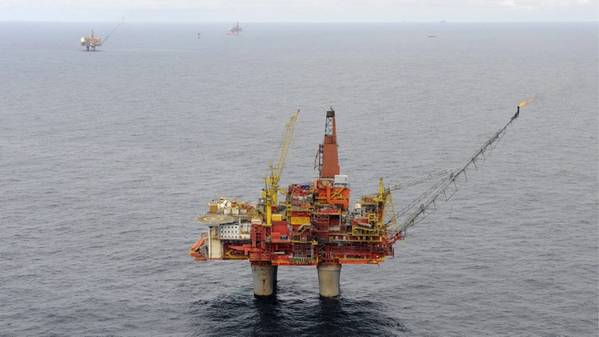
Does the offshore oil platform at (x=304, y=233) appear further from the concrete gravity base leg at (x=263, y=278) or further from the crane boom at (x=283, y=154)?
the crane boom at (x=283, y=154)

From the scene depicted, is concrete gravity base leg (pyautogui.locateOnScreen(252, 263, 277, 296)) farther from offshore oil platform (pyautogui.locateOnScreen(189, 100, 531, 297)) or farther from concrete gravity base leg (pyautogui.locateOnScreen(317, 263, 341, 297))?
concrete gravity base leg (pyautogui.locateOnScreen(317, 263, 341, 297))

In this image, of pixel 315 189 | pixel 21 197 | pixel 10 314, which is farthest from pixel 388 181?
pixel 10 314

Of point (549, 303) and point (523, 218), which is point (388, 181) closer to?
point (523, 218)

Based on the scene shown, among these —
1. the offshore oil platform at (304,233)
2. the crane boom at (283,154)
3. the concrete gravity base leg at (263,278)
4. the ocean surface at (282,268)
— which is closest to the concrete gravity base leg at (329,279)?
the offshore oil platform at (304,233)

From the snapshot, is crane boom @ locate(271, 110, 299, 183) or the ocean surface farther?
crane boom @ locate(271, 110, 299, 183)

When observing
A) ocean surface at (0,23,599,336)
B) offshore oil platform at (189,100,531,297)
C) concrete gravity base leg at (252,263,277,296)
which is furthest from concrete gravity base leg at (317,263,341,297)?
concrete gravity base leg at (252,263,277,296)
